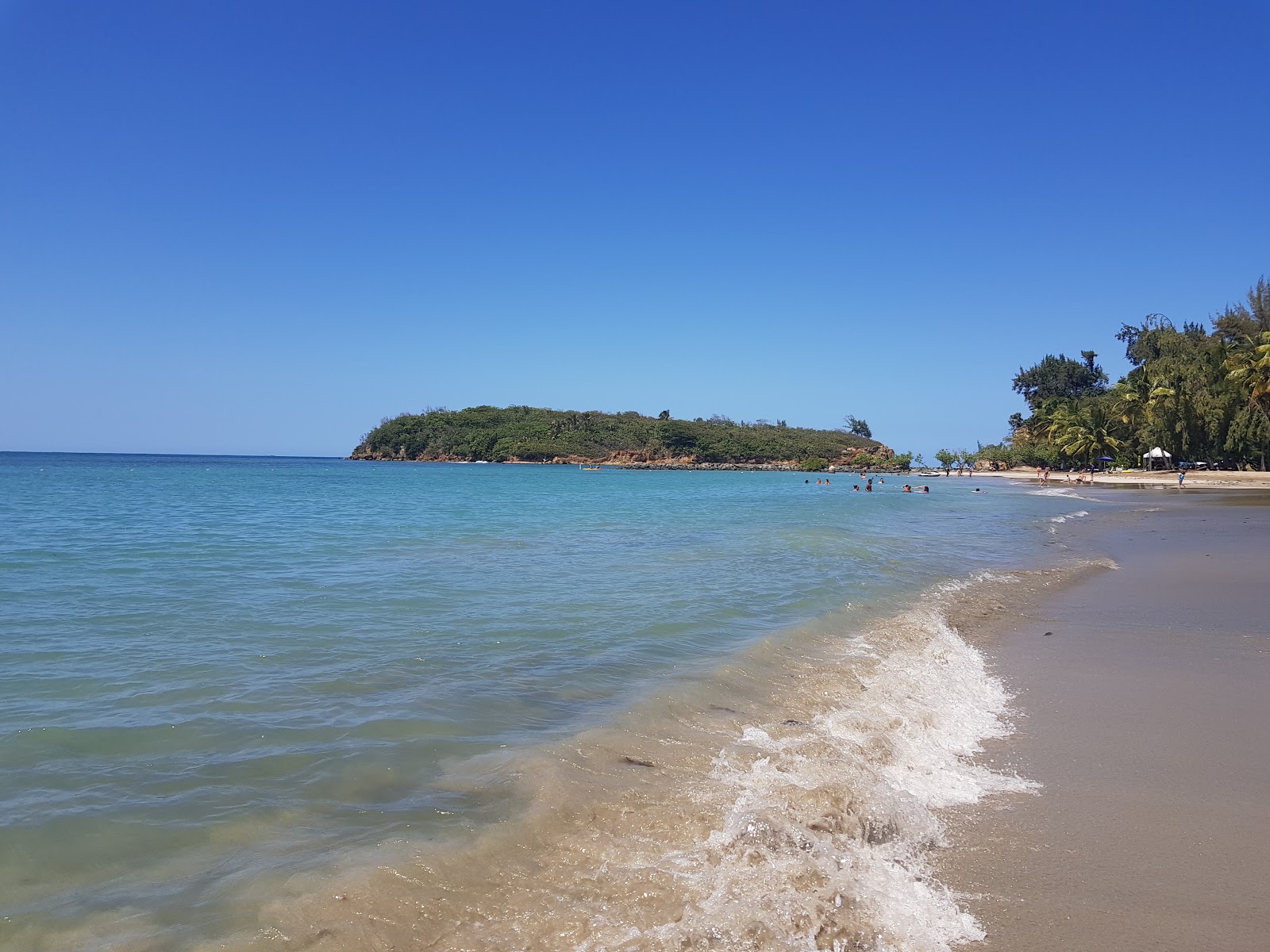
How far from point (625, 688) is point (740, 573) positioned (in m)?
7.15

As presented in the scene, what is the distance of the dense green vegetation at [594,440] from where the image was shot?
5098 inches

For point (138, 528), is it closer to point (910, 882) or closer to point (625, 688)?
point (625, 688)

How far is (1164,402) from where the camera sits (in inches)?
2095

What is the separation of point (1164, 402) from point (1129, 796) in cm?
6030

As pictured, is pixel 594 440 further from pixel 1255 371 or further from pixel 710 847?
pixel 710 847

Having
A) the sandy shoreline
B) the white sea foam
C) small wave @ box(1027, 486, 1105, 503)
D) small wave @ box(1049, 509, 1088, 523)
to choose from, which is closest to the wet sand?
the white sea foam

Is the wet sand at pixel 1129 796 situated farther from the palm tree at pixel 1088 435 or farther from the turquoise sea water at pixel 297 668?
the palm tree at pixel 1088 435

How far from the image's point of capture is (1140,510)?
93.7 ft

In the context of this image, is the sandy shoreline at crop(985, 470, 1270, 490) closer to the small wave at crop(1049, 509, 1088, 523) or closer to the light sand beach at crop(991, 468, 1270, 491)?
the light sand beach at crop(991, 468, 1270, 491)

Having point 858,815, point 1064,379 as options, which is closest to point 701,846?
point 858,815

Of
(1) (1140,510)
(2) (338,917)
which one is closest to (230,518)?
(2) (338,917)

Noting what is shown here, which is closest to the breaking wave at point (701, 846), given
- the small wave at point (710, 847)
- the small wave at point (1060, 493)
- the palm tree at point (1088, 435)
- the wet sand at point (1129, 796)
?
the small wave at point (710, 847)

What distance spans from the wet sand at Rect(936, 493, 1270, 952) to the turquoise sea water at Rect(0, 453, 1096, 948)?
98.8 inches

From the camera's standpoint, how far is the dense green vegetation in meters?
130
